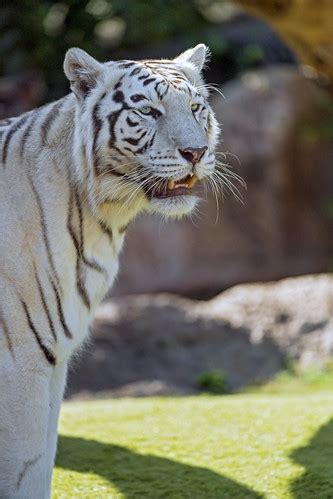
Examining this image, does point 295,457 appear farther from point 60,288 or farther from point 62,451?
point 60,288

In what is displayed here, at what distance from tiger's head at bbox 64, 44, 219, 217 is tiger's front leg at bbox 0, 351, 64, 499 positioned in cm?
67

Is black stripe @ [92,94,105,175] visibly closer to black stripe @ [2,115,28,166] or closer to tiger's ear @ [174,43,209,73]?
black stripe @ [2,115,28,166]

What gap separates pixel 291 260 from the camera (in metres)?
10.7

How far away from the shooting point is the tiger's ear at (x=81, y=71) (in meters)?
3.36

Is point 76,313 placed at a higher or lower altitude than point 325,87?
lower

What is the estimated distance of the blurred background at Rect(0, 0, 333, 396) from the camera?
24.7 ft

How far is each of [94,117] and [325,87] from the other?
362cm

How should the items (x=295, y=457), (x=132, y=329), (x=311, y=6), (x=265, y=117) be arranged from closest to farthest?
(x=295, y=457), (x=311, y=6), (x=132, y=329), (x=265, y=117)

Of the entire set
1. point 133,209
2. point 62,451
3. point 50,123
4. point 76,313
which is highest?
point 50,123

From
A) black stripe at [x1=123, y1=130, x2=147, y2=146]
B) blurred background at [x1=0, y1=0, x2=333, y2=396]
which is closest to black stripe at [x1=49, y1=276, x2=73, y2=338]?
black stripe at [x1=123, y1=130, x2=147, y2=146]

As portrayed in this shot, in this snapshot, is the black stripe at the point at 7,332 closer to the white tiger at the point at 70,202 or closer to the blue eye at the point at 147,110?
the white tiger at the point at 70,202

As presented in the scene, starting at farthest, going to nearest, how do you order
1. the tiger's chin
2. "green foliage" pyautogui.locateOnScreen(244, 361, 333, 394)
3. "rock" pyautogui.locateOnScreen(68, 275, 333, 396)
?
"rock" pyautogui.locateOnScreen(68, 275, 333, 396), "green foliage" pyautogui.locateOnScreen(244, 361, 333, 394), the tiger's chin

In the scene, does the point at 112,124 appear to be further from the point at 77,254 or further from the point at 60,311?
the point at 60,311

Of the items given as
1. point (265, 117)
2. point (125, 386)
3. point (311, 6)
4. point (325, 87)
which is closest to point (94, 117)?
point (311, 6)
